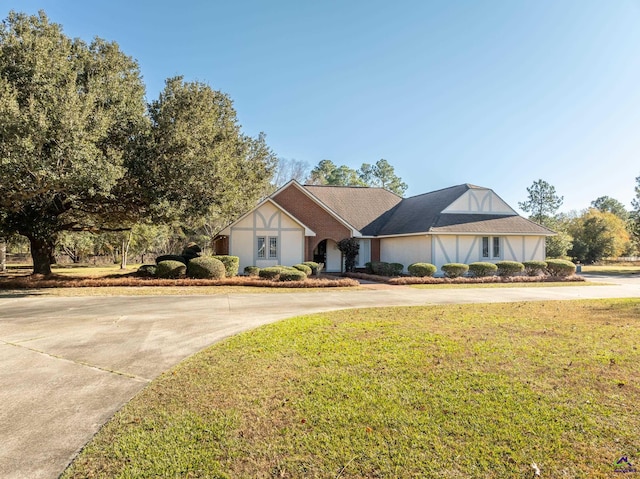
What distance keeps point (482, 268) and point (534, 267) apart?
4146 millimetres

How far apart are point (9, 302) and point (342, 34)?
1483cm

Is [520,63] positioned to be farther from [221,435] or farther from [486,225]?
[221,435]

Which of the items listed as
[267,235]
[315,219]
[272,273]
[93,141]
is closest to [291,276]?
[272,273]

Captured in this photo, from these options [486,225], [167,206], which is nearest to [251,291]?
[167,206]

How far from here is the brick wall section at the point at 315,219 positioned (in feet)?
86.1

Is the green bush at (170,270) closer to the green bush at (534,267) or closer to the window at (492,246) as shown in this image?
the window at (492,246)

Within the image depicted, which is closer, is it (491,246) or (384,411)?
(384,411)

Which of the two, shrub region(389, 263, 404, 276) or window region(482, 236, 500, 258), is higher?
window region(482, 236, 500, 258)

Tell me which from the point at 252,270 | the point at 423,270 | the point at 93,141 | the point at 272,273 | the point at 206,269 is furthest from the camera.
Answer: the point at 252,270

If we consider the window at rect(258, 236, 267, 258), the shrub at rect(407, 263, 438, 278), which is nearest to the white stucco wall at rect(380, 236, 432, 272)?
the shrub at rect(407, 263, 438, 278)

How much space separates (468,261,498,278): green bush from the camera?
22484 millimetres

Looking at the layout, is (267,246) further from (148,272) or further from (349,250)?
(148,272)

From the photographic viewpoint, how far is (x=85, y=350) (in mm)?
6387

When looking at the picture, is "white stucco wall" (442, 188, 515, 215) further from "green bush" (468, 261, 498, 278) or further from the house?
"green bush" (468, 261, 498, 278)
